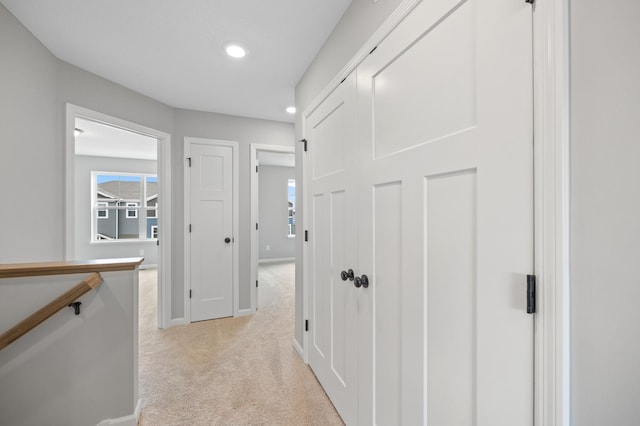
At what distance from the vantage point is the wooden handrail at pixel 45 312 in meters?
1.32

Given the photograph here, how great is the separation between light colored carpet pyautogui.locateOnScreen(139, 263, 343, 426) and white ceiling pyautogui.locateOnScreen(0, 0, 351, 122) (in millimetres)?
2466

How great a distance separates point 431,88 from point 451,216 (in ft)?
1.52

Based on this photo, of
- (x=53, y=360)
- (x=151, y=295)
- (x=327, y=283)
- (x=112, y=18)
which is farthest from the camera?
(x=151, y=295)

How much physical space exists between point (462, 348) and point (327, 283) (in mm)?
1108

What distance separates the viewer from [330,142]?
184 centimetres

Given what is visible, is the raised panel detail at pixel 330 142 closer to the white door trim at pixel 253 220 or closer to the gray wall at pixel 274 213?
the white door trim at pixel 253 220

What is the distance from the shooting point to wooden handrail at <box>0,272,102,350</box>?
51.9 inches

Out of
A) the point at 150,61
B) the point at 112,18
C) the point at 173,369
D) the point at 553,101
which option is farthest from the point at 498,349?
the point at 150,61

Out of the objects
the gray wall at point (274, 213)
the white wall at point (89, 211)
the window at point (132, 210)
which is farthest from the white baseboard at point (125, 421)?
the window at point (132, 210)

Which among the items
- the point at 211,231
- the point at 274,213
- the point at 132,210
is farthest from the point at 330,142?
the point at 132,210

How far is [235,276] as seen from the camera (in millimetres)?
3398

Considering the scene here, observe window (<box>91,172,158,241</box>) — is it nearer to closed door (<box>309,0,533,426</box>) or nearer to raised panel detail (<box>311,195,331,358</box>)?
raised panel detail (<box>311,195,331,358</box>)

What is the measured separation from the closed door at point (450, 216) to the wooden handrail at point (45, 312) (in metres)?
1.47

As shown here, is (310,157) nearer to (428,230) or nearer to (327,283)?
(327,283)
